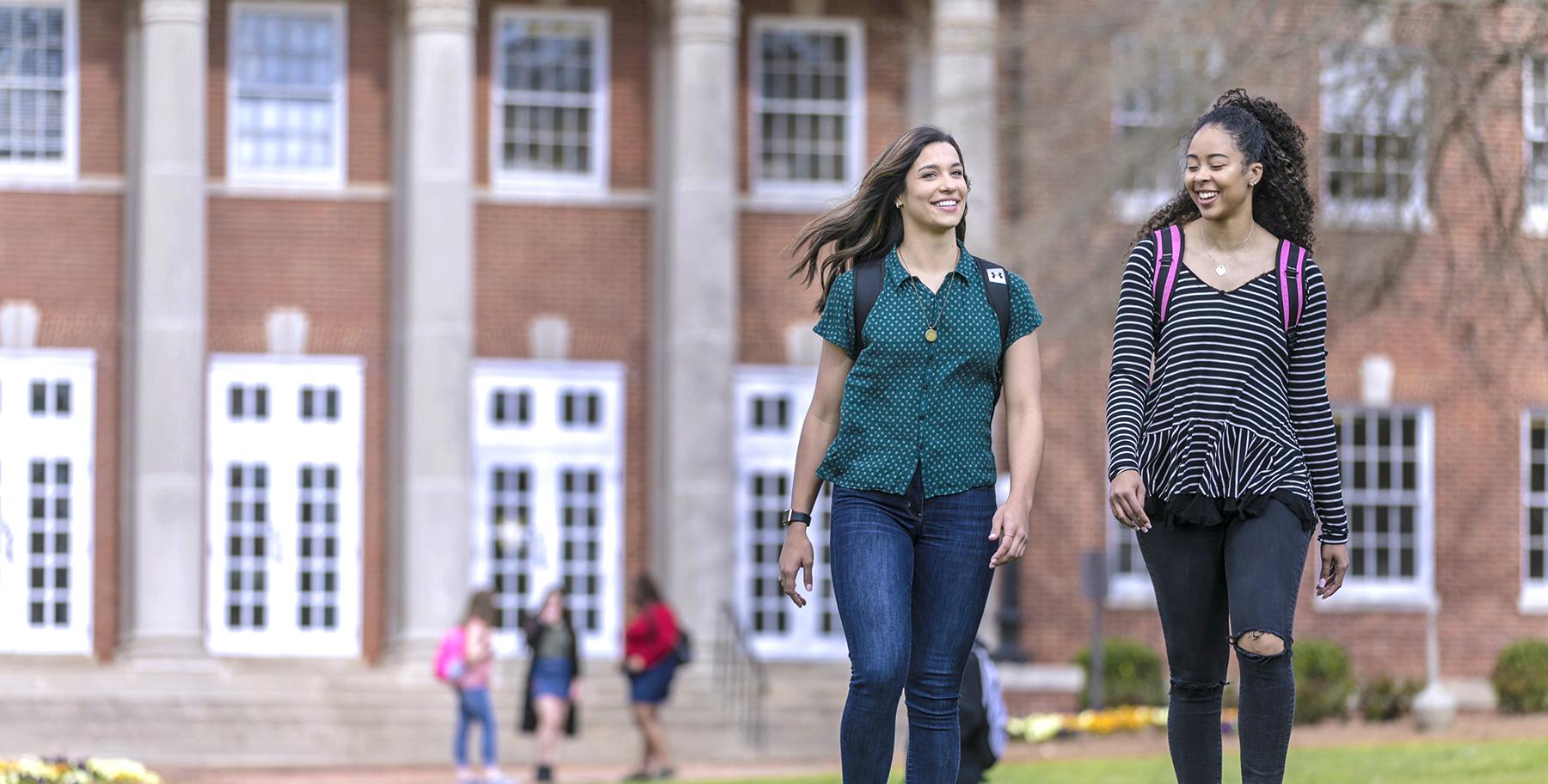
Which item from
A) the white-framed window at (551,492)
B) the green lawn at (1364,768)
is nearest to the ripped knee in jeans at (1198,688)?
the green lawn at (1364,768)

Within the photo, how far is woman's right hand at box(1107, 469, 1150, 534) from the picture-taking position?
5523mm

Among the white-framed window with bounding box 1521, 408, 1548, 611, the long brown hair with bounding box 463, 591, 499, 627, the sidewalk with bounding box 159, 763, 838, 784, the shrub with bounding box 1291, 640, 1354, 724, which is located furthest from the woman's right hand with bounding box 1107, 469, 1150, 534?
the white-framed window with bounding box 1521, 408, 1548, 611

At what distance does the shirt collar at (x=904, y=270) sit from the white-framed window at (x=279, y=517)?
17.9 meters

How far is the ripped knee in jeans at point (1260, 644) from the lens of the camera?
560 cm

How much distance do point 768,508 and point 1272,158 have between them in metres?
18.2

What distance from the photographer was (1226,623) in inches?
232

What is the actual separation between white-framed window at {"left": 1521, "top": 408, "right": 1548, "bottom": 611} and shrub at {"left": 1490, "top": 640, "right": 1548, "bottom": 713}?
0.94 m

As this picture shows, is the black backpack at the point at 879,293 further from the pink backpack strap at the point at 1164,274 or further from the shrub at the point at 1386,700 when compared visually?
the shrub at the point at 1386,700

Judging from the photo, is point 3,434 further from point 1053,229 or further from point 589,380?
point 1053,229

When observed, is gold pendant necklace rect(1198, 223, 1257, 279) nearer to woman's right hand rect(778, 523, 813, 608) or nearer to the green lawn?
woman's right hand rect(778, 523, 813, 608)

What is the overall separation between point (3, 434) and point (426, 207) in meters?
4.78

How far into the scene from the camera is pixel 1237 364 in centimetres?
581

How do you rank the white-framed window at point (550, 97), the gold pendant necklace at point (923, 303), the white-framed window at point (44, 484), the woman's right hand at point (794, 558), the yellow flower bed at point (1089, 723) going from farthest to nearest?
the white-framed window at point (550, 97), the white-framed window at point (44, 484), the yellow flower bed at point (1089, 723), the gold pendant necklace at point (923, 303), the woman's right hand at point (794, 558)

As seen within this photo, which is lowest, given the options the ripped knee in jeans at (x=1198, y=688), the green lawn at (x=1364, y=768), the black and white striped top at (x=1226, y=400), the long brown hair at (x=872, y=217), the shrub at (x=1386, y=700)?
Result: the shrub at (x=1386, y=700)
